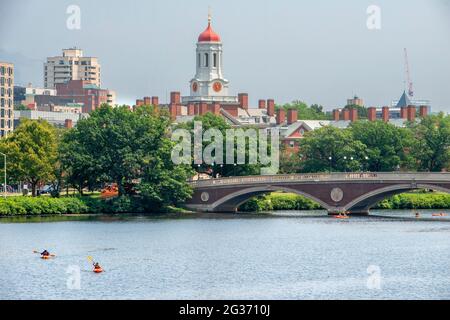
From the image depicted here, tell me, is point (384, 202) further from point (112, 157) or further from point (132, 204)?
point (112, 157)

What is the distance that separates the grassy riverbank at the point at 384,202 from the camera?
14800 centimetres

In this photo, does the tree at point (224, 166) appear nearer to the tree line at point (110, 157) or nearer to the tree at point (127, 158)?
the tree line at point (110, 157)

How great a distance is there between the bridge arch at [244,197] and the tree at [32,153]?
1681cm

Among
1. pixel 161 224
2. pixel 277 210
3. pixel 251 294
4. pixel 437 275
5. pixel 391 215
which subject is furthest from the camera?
pixel 277 210

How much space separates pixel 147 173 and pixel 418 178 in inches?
1046

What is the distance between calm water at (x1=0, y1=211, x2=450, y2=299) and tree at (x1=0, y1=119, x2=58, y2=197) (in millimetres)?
14798

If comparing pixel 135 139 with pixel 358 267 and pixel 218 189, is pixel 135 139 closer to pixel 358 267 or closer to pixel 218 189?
pixel 218 189

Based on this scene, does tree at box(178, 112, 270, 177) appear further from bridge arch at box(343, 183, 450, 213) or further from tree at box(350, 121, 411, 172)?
tree at box(350, 121, 411, 172)

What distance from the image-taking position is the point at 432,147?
166 metres

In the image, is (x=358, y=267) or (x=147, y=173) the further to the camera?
(x=147, y=173)

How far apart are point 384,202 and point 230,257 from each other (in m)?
57.9

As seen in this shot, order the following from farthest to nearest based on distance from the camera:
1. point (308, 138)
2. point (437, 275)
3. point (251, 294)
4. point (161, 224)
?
point (308, 138)
point (161, 224)
point (437, 275)
point (251, 294)
